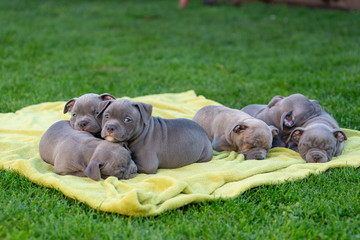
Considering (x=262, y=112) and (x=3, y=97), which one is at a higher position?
(x=262, y=112)

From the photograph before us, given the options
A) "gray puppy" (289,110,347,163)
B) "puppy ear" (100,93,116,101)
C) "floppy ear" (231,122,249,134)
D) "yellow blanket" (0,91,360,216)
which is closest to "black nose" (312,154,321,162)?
"gray puppy" (289,110,347,163)

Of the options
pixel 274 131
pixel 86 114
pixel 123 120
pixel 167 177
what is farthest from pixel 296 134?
pixel 86 114

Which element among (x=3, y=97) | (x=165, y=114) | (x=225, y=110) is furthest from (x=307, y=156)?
(x=3, y=97)

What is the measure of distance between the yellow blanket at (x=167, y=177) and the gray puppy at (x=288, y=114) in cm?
34

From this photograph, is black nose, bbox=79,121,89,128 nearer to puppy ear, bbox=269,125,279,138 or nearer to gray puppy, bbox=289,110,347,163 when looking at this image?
puppy ear, bbox=269,125,279,138

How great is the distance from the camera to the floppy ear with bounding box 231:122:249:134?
5.89 metres

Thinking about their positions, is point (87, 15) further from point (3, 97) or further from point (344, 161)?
point (344, 161)

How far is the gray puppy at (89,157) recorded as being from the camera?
4832 millimetres

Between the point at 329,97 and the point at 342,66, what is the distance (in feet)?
8.12

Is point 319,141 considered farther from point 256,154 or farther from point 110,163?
point 110,163

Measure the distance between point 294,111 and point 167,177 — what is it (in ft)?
8.18

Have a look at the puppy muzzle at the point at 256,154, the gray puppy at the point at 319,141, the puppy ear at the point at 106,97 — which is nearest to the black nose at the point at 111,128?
the puppy ear at the point at 106,97

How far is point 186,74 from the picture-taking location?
1016cm

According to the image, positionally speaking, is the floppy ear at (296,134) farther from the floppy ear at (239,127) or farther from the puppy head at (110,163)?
the puppy head at (110,163)
